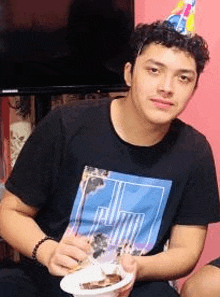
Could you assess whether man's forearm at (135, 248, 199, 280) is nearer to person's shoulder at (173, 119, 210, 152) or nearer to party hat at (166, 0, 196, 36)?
person's shoulder at (173, 119, 210, 152)

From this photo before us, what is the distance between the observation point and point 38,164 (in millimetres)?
1368

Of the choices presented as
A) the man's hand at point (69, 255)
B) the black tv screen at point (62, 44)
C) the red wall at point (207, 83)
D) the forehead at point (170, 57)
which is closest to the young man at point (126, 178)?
the forehead at point (170, 57)

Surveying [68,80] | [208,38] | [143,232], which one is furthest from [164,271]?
[208,38]

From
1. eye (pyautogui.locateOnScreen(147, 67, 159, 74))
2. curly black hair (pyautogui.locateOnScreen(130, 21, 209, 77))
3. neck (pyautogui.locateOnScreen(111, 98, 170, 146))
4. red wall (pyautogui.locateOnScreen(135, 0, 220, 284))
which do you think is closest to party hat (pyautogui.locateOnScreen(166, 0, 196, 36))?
curly black hair (pyautogui.locateOnScreen(130, 21, 209, 77))

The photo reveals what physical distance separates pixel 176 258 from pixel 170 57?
0.51 meters

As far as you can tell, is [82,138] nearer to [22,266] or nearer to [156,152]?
[156,152]

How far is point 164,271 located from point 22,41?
845 mm

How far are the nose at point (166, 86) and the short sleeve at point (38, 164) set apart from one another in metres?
0.28

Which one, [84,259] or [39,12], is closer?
[84,259]

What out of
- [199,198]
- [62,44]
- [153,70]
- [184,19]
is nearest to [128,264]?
[199,198]

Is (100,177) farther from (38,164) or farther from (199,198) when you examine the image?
(199,198)

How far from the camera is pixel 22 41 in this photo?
172 centimetres

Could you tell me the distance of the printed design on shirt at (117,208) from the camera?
1.38m

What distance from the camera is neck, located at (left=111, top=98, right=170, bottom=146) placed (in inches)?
54.4
